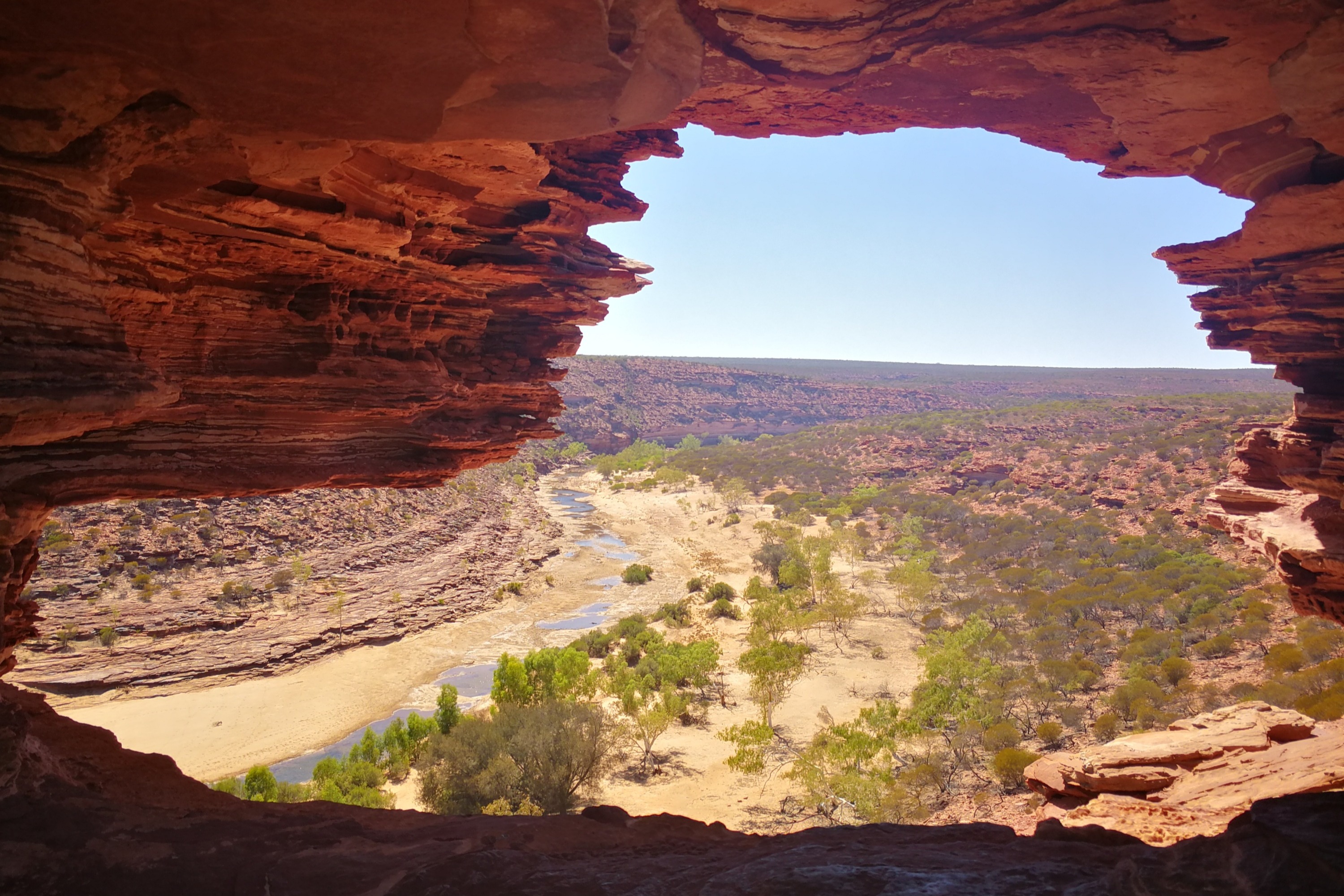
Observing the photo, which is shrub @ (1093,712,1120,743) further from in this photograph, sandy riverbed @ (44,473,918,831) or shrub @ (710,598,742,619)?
shrub @ (710,598,742,619)

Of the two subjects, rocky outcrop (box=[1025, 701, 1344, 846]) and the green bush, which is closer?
rocky outcrop (box=[1025, 701, 1344, 846])

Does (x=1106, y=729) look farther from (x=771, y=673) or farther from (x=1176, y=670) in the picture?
(x=771, y=673)

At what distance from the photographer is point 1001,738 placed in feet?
49.0

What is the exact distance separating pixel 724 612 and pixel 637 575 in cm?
688

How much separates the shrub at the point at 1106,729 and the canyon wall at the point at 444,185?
215 inches

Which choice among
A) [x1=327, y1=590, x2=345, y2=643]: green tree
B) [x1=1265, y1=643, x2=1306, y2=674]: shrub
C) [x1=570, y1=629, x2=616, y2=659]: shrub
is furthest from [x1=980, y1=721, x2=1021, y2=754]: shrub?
[x1=327, y1=590, x2=345, y2=643]: green tree

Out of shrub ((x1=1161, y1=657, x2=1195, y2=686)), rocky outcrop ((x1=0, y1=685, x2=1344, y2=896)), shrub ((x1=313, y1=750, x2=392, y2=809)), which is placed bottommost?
shrub ((x1=313, y1=750, x2=392, y2=809))

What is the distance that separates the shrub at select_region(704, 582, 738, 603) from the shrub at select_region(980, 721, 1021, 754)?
53.2 ft

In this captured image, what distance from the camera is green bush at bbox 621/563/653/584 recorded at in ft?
114

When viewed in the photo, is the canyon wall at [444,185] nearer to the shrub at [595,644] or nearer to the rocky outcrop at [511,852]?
the rocky outcrop at [511,852]

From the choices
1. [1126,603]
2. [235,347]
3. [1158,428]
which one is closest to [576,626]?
[1126,603]

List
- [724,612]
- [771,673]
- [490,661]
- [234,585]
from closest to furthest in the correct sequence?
[771,673]
[234,585]
[490,661]
[724,612]

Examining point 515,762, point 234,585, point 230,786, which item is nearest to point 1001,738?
point 515,762

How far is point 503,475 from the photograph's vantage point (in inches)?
2250
